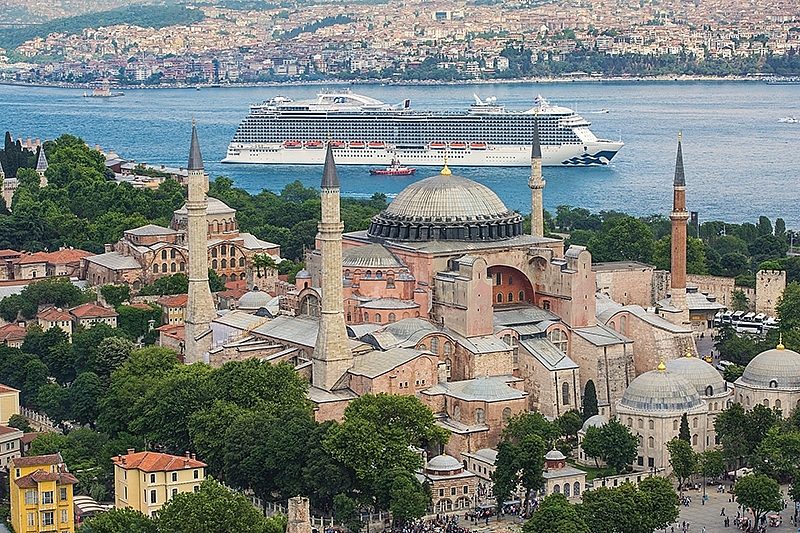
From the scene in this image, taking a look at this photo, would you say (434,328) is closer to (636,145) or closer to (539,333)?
(539,333)

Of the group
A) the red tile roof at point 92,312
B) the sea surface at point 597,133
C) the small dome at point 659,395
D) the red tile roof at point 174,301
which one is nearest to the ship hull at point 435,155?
the sea surface at point 597,133

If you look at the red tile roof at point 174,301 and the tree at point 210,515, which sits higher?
the red tile roof at point 174,301

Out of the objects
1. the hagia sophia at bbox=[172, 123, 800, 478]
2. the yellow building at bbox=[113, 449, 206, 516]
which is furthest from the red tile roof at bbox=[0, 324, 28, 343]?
the yellow building at bbox=[113, 449, 206, 516]

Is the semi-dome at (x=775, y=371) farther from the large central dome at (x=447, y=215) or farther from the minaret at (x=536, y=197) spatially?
the minaret at (x=536, y=197)

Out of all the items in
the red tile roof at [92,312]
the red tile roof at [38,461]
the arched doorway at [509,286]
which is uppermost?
the arched doorway at [509,286]

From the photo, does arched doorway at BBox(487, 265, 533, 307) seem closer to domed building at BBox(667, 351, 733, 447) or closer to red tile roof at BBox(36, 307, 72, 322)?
domed building at BBox(667, 351, 733, 447)

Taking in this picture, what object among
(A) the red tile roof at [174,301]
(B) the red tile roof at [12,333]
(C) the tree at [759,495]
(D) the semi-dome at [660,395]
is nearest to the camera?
(C) the tree at [759,495]
